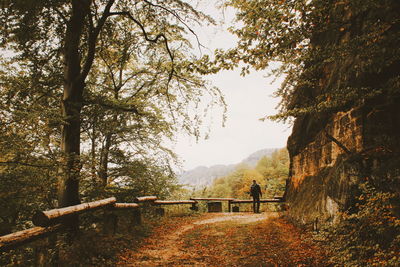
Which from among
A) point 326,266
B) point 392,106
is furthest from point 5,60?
point 392,106

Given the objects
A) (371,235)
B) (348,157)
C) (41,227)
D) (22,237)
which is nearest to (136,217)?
(41,227)

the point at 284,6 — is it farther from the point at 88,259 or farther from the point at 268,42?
the point at 88,259

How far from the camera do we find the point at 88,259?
176 inches

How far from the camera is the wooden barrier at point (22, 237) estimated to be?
3015 mm

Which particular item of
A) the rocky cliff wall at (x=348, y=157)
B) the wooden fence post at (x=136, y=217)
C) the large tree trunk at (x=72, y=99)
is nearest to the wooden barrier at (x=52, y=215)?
the large tree trunk at (x=72, y=99)

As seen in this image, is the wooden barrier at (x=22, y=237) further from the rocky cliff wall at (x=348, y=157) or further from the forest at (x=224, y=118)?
the rocky cliff wall at (x=348, y=157)

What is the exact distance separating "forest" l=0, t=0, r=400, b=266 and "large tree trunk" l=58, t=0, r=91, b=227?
0.03 metres

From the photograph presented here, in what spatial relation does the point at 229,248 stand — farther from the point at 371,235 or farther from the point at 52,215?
the point at 52,215

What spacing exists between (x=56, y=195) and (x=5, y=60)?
435 centimetres

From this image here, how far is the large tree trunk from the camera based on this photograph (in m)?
5.79

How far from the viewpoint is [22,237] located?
3.27m

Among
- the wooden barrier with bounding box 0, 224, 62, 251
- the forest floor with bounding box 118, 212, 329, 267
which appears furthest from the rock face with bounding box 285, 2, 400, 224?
the wooden barrier with bounding box 0, 224, 62, 251

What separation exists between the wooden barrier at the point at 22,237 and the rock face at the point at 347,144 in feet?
21.5

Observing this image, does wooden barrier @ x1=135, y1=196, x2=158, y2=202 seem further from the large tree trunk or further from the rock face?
the rock face
